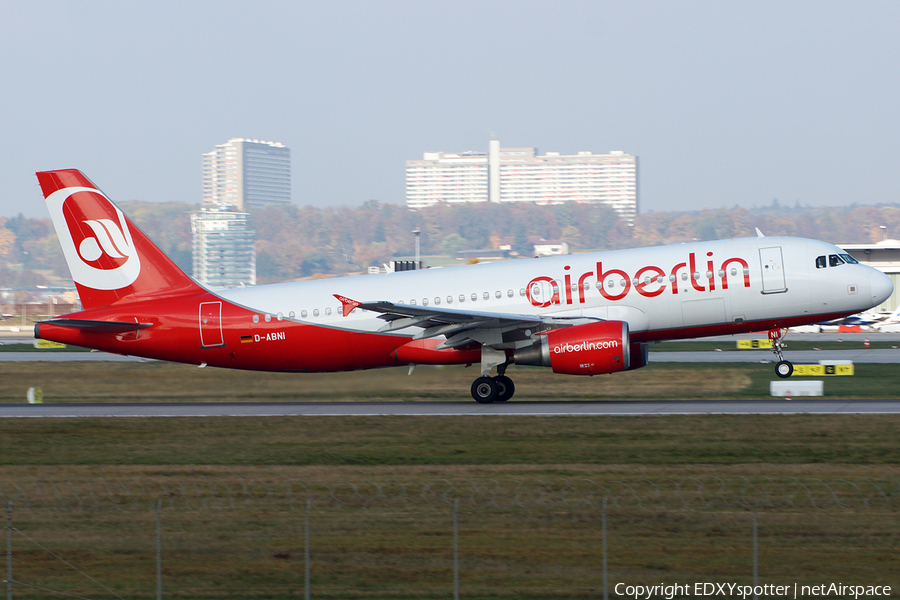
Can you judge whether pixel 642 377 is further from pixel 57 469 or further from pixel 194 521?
pixel 194 521

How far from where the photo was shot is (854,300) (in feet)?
101

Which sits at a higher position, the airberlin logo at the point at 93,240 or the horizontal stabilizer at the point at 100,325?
the airberlin logo at the point at 93,240

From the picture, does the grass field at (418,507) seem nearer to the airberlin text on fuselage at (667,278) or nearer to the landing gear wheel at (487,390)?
the landing gear wheel at (487,390)

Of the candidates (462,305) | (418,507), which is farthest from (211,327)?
(418,507)

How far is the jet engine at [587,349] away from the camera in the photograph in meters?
29.0

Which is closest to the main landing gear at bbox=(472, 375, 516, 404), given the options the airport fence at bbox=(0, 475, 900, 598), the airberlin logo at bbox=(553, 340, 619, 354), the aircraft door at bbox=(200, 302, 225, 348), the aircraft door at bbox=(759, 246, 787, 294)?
the airberlin logo at bbox=(553, 340, 619, 354)

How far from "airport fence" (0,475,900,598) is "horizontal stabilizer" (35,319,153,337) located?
13.7 metres

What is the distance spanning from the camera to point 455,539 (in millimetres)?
11742

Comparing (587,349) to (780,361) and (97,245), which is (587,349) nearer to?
(780,361)

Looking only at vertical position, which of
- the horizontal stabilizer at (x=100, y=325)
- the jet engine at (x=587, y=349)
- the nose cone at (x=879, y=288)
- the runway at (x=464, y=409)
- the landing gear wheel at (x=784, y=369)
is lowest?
the runway at (x=464, y=409)

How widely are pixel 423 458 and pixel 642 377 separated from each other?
20.7m

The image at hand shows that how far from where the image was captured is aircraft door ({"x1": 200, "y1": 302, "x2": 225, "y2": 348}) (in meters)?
32.5

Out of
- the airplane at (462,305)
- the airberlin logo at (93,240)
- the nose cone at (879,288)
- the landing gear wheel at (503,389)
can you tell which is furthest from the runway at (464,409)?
the airberlin logo at (93,240)

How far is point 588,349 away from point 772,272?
680 cm
